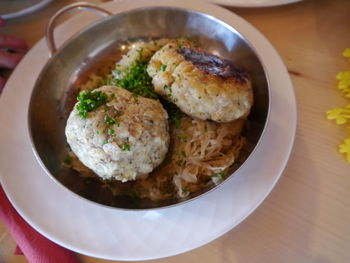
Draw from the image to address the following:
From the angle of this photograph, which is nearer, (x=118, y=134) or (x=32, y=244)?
(x=118, y=134)

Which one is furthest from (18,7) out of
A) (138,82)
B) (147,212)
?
(147,212)

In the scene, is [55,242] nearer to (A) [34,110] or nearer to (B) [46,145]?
(B) [46,145]

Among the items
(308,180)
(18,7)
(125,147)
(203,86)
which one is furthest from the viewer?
(18,7)

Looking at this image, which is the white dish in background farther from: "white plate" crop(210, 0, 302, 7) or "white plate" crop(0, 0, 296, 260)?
"white plate" crop(210, 0, 302, 7)

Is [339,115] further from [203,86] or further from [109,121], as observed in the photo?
[109,121]

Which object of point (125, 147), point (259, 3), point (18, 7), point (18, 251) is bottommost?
point (18, 251)

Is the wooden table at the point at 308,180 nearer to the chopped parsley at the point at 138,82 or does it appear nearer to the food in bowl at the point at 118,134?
the food in bowl at the point at 118,134
